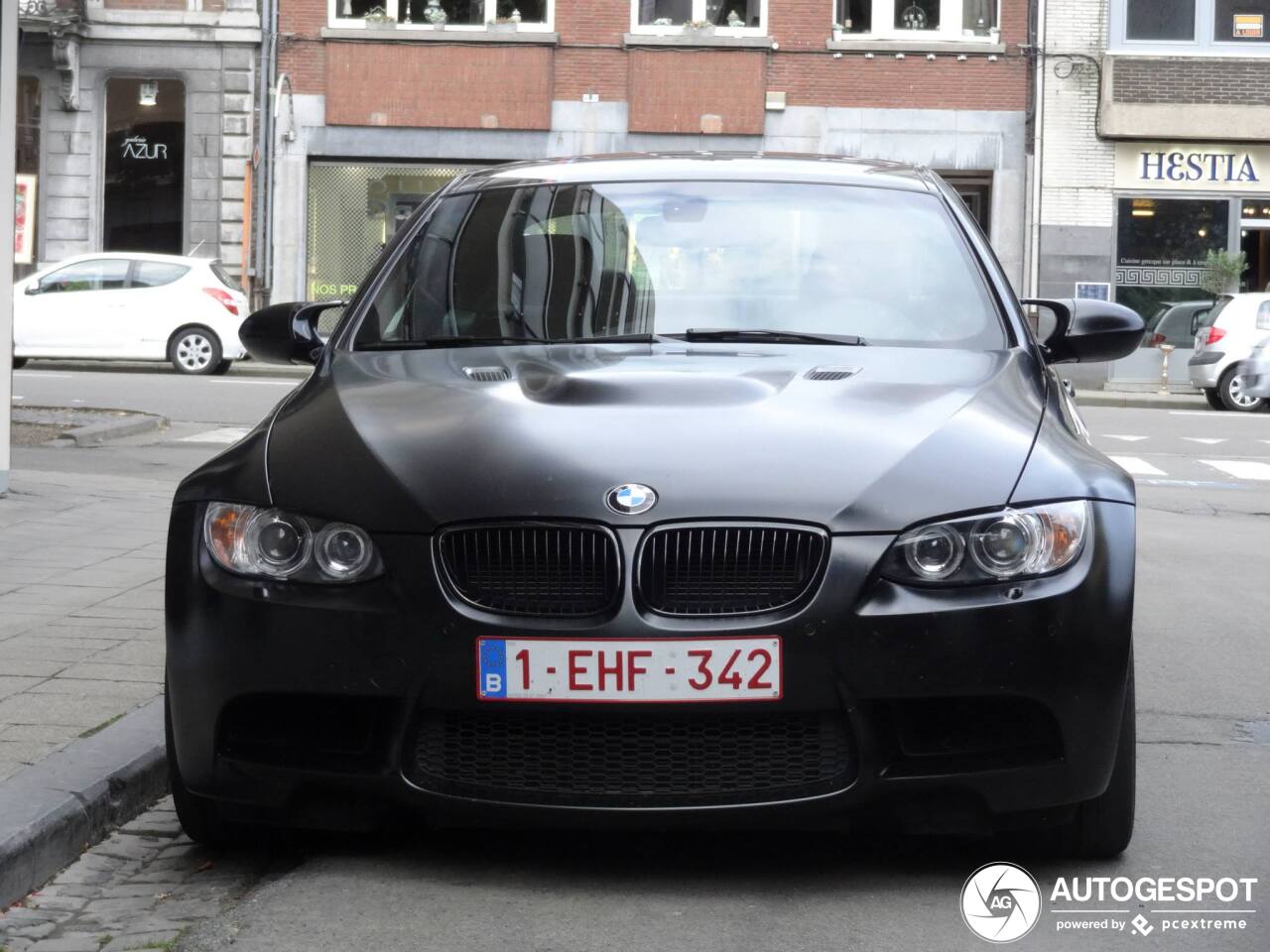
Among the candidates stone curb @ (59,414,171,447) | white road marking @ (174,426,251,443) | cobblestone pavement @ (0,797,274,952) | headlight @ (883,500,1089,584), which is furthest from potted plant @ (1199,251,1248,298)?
cobblestone pavement @ (0,797,274,952)

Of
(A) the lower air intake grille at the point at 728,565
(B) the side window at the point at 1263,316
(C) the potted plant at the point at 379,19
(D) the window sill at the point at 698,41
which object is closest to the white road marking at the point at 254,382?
(C) the potted plant at the point at 379,19

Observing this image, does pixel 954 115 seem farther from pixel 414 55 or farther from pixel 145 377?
pixel 145 377

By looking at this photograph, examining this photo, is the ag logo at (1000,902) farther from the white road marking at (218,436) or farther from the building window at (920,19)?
the building window at (920,19)

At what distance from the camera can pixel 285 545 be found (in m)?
3.72

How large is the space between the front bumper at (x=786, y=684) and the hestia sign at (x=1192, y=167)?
2595cm

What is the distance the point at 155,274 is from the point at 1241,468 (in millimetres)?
13631

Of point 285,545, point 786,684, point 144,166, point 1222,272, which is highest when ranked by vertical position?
point 144,166

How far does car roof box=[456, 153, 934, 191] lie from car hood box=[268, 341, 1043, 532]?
3.56 ft

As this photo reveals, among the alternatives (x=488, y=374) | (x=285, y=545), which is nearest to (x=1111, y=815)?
(x=488, y=374)

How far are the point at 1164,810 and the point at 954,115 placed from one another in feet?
83.2

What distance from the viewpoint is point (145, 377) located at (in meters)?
23.0

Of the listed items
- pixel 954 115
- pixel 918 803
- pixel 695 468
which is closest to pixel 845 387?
pixel 695 468

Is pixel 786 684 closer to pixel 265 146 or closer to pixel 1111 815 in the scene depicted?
pixel 1111 815

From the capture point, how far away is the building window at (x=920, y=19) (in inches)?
1144
